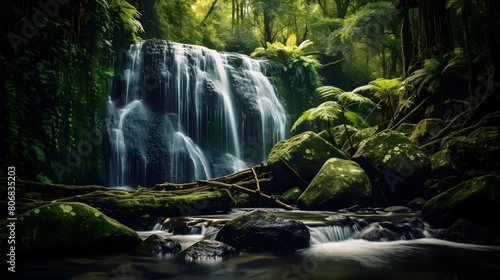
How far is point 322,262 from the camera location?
450 centimetres

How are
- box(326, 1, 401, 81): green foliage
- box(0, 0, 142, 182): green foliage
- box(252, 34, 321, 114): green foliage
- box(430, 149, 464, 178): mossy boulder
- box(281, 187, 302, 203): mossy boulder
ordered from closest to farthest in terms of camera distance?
1. box(0, 0, 142, 182): green foliage
2. box(430, 149, 464, 178): mossy boulder
3. box(281, 187, 302, 203): mossy boulder
4. box(326, 1, 401, 81): green foliage
5. box(252, 34, 321, 114): green foliage

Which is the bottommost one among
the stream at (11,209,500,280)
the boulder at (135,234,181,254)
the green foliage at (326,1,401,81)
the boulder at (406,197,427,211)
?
the stream at (11,209,500,280)

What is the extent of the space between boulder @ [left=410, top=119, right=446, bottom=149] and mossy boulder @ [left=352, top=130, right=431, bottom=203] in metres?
1.65

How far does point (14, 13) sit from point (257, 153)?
8663 millimetres

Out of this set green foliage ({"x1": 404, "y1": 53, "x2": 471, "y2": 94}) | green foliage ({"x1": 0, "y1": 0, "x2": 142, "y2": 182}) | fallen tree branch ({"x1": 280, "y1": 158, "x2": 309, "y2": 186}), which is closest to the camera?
green foliage ({"x1": 0, "y1": 0, "x2": 142, "y2": 182})

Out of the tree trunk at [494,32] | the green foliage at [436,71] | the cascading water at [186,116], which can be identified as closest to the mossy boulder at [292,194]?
the cascading water at [186,116]

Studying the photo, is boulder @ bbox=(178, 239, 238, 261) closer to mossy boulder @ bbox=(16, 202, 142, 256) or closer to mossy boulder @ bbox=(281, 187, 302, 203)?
mossy boulder @ bbox=(16, 202, 142, 256)

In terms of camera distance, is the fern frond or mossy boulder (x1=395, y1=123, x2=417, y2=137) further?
mossy boulder (x1=395, y1=123, x2=417, y2=137)

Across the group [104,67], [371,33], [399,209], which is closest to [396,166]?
[399,209]

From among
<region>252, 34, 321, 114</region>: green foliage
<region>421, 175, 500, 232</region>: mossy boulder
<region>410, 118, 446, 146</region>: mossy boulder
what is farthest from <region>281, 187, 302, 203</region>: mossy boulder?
<region>252, 34, 321, 114</region>: green foliage

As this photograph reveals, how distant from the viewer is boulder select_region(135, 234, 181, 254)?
4.86 m

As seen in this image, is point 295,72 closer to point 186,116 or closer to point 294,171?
point 186,116

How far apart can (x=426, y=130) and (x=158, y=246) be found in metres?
8.34

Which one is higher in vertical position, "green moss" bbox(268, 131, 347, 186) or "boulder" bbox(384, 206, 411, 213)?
"green moss" bbox(268, 131, 347, 186)
